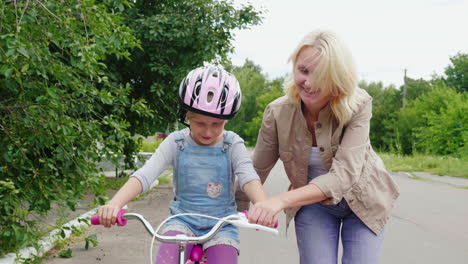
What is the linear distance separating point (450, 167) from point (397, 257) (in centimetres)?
1497

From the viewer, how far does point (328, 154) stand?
339 cm

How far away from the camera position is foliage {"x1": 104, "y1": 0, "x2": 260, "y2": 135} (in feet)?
39.7

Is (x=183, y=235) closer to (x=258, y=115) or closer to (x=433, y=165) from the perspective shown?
(x=433, y=165)

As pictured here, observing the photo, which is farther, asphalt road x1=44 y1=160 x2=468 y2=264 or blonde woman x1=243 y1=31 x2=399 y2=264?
asphalt road x1=44 y1=160 x2=468 y2=264

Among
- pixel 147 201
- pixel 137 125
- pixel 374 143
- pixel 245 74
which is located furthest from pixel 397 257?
pixel 245 74

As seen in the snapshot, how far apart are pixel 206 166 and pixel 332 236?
86 centimetres

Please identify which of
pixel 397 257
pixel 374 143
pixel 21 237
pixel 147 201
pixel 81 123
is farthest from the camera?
pixel 374 143

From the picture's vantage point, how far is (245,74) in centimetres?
8894

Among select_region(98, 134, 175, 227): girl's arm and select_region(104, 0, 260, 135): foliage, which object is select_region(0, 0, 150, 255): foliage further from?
select_region(104, 0, 260, 135): foliage

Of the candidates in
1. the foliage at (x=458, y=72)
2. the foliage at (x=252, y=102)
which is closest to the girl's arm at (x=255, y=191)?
the foliage at (x=458, y=72)

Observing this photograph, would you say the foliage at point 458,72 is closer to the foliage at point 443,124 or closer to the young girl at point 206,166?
the foliage at point 443,124

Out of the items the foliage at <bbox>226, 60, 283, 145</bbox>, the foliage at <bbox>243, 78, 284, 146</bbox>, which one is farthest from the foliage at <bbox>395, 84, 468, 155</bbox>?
the foliage at <bbox>226, 60, 283, 145</bbox>

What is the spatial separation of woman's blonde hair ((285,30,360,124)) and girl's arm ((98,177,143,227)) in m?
1.06

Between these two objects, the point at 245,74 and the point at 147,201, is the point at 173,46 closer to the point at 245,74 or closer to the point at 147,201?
the point at 147,201
